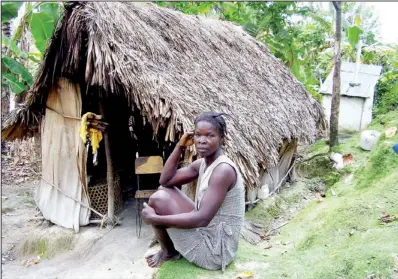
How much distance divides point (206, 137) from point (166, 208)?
651 mm

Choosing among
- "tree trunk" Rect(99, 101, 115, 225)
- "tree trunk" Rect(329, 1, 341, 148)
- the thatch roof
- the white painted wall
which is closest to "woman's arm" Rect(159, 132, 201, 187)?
the thatch roof

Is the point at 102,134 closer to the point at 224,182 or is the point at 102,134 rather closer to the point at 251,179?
the point at 251,179

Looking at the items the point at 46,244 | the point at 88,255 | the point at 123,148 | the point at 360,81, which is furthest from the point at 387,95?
the point at 46,244

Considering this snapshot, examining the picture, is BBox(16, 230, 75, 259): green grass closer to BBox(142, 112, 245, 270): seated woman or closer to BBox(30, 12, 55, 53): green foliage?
BBox(142, 112, 245, 270): seated woman

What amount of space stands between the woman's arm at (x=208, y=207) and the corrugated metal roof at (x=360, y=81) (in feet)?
37.7

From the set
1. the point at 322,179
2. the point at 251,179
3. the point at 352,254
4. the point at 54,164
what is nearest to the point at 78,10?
the point at 54,164

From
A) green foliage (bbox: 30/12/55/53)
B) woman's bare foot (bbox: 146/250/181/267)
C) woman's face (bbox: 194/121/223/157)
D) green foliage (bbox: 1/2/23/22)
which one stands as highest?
→ green foliage (bbox: 1/2/23/22)

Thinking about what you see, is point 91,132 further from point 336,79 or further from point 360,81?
point 360,81

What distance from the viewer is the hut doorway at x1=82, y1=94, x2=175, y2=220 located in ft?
20.0

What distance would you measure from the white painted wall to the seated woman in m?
10.9

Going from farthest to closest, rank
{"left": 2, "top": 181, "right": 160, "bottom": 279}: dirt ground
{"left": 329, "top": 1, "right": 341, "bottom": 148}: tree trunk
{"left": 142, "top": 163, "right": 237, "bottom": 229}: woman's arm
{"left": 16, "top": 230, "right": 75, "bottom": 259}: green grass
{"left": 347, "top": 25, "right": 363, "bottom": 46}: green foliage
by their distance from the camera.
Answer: {"left": 347, "top": 25, "right": 363, "bottom": 46}: green foliage < {"left": 329, "top": 1, "right": 341, "bottom": 148}: tree trunk < {"left": 16, "top": 230, "right": 75, "bottom": 259}: green grass < {"left": 2, "top": 181, "right": 160, "bottom": 279}: dirt ground < {"left": 142, "top": 163, "right": 237, "bottom": 229}: woman's arm

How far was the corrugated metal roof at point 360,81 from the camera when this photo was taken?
43.4 feet

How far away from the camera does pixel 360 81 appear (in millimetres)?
13648

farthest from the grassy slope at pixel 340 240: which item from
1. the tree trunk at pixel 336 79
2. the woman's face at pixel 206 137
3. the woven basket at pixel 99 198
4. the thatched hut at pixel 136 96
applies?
the woven basket at pixel 99 198
